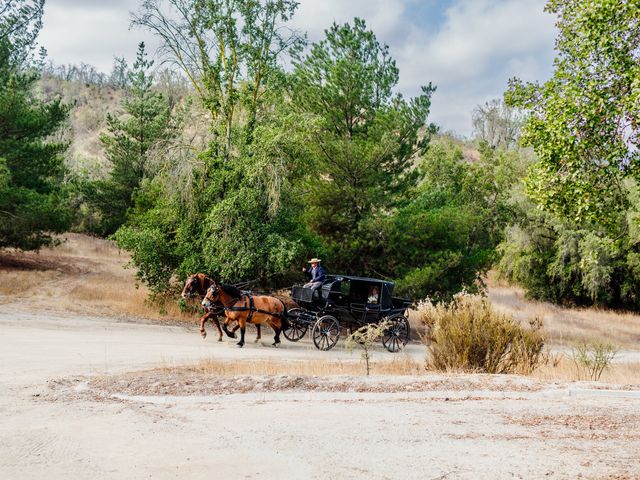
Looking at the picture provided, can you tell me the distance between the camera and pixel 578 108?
14984mm

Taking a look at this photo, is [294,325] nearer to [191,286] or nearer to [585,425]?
[191,286]

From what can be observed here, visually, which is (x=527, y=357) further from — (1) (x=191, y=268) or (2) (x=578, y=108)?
(1) (x=191, y=268)

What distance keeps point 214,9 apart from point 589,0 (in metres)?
15.0

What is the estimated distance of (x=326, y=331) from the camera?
18891 millimetres

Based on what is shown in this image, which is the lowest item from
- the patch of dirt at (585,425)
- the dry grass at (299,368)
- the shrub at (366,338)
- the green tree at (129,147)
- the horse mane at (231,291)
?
the dry grass at (299,368)

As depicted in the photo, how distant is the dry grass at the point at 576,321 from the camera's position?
32.8 metres

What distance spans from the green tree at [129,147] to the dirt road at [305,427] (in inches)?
1403

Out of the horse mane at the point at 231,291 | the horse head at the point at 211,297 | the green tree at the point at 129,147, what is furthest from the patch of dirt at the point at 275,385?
the green tree at the point at 129,147

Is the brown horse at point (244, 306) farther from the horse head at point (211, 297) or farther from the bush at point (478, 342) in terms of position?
the bush at point (478, 342)

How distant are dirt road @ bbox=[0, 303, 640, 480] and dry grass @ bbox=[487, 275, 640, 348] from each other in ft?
68.6

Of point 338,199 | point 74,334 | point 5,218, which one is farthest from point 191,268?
point 5,218

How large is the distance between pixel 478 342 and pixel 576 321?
93.8ft

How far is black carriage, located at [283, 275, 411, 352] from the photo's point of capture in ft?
62.9

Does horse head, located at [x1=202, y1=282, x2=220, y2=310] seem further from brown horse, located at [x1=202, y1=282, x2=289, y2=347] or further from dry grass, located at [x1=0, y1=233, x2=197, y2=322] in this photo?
dry grass, located at [x1=0, y1=233, x2=197, y2=322]
